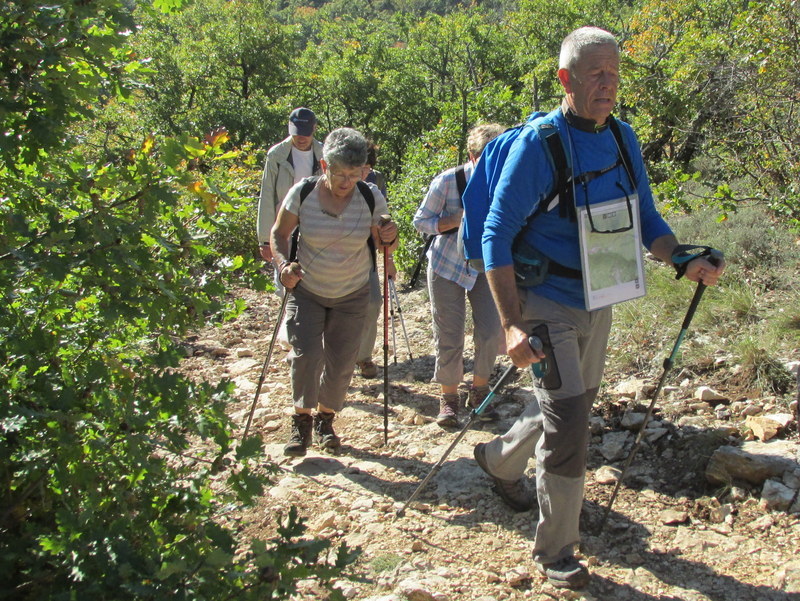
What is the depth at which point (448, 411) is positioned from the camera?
5348mm

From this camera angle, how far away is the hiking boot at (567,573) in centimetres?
326

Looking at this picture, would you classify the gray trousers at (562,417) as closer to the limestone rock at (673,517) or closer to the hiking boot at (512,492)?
the hiking boot at (512,492)

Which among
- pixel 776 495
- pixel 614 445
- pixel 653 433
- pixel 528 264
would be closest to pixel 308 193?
pixel 528 264

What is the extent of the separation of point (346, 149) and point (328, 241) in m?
0.61

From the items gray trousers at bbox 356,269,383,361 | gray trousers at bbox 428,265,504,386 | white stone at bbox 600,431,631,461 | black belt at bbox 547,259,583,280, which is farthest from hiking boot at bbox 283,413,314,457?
black belt at bbox 547,259,583,280

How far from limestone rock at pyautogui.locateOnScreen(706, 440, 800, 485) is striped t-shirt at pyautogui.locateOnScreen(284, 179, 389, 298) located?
2.32 metres

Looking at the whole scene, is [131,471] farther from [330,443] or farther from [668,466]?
[668,466]

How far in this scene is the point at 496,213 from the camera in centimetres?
318

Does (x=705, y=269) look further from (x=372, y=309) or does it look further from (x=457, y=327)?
(x=372, y=309)

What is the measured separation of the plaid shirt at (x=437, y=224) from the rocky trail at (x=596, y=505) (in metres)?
1.04

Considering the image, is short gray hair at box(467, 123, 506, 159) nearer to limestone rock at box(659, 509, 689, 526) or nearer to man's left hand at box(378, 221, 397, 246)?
man's left hand at box(378, 221, 397, 246)

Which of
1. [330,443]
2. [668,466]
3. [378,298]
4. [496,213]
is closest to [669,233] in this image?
[496,213]

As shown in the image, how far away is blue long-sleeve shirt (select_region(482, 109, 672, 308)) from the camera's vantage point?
10.4 feet

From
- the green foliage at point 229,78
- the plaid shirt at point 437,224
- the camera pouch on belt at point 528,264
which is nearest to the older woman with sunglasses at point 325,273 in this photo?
the plaid shirt at point 437,224
